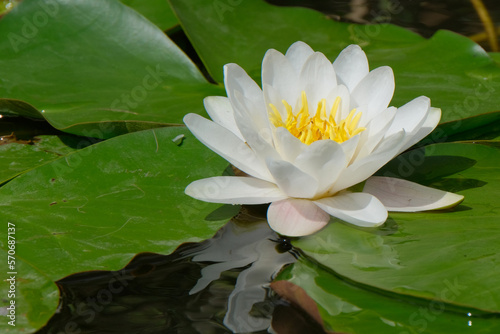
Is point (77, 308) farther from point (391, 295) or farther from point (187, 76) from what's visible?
point (187, 76)

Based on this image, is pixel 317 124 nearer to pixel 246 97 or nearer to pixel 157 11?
pixel 246 97

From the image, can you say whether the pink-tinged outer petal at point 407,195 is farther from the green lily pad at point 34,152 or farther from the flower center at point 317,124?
the green lily pad at point 34,152

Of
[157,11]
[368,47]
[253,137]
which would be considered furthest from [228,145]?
[157,11]

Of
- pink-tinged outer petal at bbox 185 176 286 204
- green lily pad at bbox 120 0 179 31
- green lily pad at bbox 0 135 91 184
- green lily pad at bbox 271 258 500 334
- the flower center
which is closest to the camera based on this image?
green lily pad at bbox 271 258 500 334

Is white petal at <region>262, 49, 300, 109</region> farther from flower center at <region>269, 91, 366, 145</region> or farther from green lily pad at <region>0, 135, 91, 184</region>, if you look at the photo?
green lily pad at <region>0, 135, 91, 184</region>

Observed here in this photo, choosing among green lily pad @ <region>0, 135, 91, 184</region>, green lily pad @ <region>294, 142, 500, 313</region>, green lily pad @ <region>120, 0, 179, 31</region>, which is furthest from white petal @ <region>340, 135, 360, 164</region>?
green lily pad @ <region>120, 0, 179, 31</region>

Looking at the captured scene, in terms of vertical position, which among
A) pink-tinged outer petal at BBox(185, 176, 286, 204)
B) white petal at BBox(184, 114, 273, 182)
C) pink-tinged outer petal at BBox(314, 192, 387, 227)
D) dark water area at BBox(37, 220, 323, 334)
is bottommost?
dark water area at BBox(37, 220, 323, 334)

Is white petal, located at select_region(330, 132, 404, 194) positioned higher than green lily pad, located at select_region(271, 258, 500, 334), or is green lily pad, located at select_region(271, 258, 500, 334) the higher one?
white petal, located at select_region(330, 132, 404, 194)
